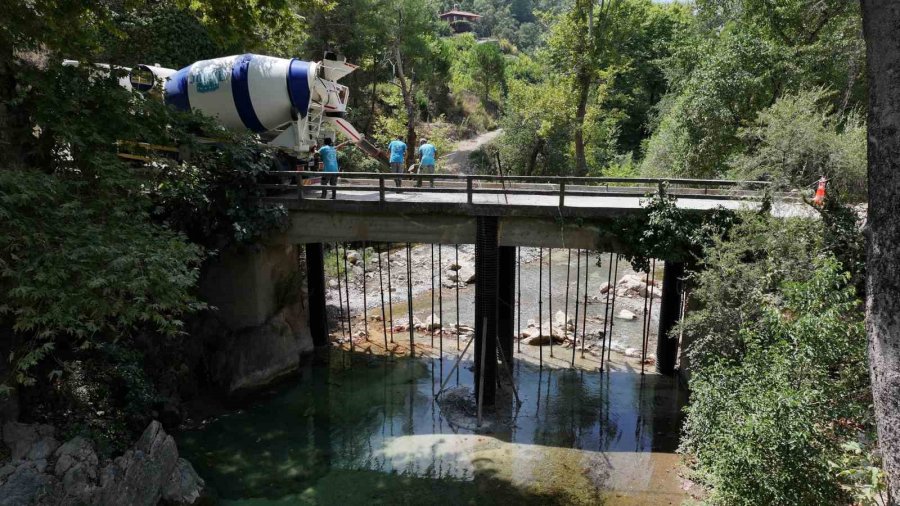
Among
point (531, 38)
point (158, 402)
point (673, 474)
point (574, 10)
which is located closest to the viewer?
point (673, 474)

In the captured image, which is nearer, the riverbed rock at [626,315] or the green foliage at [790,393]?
the green foliage at [790,393]

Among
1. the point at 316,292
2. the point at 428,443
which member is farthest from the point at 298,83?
the point at 428,443

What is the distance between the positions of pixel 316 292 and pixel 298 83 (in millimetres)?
6261

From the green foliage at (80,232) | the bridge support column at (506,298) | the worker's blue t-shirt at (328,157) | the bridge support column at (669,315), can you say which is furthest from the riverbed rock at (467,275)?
the green foliage at (80,232)

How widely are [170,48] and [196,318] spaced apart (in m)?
13.4

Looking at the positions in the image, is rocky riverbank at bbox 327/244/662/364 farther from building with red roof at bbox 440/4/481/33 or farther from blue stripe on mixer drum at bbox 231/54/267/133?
building with red roof at bbox 440/4/481/33

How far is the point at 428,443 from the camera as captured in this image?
12.6 metres

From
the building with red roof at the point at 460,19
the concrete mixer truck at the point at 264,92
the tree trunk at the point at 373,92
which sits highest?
the building with red roof at the point at 460,19

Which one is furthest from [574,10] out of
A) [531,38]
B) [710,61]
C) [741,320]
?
[531,38]

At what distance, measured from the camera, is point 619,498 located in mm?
10562

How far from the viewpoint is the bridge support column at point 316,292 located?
1722 centimetres

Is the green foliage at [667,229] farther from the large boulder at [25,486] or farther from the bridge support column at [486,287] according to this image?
the large boulder at [25,486]

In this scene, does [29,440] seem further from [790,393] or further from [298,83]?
[790,393]

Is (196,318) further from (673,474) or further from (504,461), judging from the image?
(673,474)
